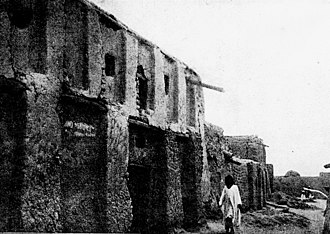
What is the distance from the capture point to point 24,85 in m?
8.56

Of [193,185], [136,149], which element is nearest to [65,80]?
[136,149]

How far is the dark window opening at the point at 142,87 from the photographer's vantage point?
12.6 metres

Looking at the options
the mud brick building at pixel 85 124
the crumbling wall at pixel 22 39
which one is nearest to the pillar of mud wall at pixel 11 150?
the mud brick building at pixel 85 124

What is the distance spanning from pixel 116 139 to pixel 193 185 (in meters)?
4.75

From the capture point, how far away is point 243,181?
19703mm

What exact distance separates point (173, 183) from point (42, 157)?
18.1 feet

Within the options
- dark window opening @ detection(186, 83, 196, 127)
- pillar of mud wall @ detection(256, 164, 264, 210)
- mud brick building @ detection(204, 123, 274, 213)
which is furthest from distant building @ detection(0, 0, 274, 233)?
pillar of mud wall @ detection(256, 164, 264, 210)

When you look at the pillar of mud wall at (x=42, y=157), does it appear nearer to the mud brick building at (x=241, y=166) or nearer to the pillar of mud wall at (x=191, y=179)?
the pillar of mud wall at (x=191, y=179)

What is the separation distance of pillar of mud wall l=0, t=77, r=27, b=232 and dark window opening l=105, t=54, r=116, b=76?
3182mm

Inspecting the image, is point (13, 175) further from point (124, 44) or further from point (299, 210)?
point (299, 210)

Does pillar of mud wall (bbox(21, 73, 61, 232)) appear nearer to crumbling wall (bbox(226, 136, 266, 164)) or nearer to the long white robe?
the long white robe

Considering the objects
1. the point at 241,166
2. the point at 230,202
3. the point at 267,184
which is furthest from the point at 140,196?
the point at 267,184

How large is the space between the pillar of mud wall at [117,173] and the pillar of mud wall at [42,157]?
163cm

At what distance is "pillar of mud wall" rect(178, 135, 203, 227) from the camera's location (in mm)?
14672
